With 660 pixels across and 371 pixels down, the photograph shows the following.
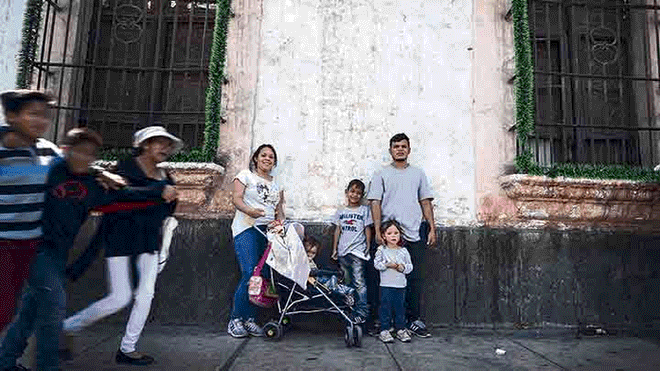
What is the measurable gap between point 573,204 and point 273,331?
3242 mm

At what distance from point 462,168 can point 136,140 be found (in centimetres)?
321

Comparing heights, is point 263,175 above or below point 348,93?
below

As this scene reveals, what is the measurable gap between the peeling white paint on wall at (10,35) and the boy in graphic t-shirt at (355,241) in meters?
3.67

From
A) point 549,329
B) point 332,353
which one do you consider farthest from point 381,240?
point 549,329

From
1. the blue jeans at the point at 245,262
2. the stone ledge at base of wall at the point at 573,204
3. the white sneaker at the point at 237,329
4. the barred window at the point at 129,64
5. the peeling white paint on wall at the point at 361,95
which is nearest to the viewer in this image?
the white sneaker at the point at 237,329

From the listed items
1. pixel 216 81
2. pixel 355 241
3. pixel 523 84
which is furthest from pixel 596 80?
pixel 216 81

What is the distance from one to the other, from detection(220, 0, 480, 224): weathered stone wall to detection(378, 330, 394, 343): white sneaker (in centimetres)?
135

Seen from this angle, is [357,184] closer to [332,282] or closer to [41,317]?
[332,282]

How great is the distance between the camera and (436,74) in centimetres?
527

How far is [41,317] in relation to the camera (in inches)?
103

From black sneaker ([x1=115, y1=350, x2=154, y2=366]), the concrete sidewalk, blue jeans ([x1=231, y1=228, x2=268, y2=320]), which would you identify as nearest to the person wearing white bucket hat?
black sneaker ([x1=115, y1=350, x2=154, y2=366])

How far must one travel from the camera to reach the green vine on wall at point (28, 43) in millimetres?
5043

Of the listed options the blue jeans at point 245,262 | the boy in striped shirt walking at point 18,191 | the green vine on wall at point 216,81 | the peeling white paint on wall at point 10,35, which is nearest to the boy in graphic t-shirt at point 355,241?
the blue jeans at point 245,262

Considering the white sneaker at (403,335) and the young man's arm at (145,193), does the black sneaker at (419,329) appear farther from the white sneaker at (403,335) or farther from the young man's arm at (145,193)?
the young man's arm at (145,193)
